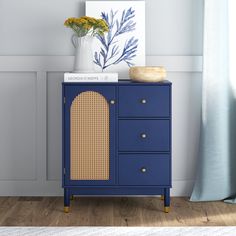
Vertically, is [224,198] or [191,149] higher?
[191,149]

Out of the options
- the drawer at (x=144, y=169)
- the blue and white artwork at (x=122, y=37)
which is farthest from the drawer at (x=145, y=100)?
the blue and white artwork at (x=122, y=37)

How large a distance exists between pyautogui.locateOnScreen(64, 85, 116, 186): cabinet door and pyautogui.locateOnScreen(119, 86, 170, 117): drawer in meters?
0.07

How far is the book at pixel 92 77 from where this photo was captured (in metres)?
3.53

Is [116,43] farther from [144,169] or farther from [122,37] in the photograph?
[144,169]

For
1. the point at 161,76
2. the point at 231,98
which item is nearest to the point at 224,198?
the point at 231,98

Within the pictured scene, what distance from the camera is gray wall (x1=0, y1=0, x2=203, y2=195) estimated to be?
389cm

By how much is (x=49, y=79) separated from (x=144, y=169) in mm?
887

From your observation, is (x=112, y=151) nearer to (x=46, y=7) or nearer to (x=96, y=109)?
(x=96, y=109)

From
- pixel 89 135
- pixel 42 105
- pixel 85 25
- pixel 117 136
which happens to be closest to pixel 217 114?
pixel 117 136

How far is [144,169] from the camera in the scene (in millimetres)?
3551

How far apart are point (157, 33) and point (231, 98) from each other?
62 centimetres

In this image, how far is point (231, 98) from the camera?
3852mm

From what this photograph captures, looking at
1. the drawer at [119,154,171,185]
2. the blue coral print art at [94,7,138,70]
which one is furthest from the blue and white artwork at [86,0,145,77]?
the drawer at [119,154,171,185]

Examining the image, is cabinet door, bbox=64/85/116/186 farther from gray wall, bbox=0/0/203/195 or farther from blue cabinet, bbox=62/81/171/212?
gray wall, bbox=0/0/203/195
